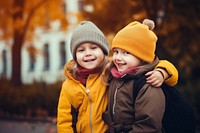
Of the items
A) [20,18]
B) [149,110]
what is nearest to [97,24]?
[20,18]

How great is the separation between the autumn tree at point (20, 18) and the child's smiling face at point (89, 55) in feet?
35.0

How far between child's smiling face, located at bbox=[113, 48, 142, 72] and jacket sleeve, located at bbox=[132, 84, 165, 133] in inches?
10.3

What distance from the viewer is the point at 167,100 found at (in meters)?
3.04

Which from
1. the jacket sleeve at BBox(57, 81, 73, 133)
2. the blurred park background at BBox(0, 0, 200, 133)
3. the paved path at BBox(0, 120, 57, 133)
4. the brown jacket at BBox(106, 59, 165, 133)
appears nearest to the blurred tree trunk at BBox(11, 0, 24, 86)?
the blurred park background at BBox(0, 0, 200, 133)

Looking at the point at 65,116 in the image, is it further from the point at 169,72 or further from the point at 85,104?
the point at 169,72

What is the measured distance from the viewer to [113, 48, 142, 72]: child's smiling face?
10.3ft

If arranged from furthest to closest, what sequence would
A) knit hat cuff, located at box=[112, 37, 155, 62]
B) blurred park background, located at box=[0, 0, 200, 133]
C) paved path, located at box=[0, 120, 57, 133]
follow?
blurred park background, located at box=[0, 0, 200, 133]
paved path, located at box=[0, 120, 57, 133]
knit hat cuff, located at box=[112, 37, 155, 62]

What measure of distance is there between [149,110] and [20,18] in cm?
1222

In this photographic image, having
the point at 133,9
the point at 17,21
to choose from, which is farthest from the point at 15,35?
the point at 133,9

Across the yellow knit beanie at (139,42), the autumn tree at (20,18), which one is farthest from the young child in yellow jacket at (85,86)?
the autumn tree at (20,18)

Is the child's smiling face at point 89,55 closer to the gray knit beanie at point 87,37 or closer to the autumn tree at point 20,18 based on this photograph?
the gray knit beanie at point 87,37

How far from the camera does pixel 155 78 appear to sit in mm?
2957

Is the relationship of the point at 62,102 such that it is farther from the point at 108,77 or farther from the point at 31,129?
the point at 31,129

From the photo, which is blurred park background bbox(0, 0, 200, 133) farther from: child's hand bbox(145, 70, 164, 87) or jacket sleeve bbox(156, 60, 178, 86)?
child's hand bbox(145, 70, 164, 87)
